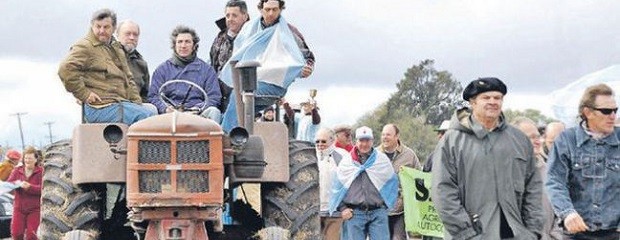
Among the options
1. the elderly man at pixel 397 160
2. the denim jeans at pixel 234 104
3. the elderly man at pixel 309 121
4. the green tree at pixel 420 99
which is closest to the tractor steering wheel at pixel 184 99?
the denim jeans at pixel 234 104

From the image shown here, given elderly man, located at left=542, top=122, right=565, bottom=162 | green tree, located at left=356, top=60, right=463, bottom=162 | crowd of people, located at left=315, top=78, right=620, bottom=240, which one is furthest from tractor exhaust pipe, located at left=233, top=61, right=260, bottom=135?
green tree, located at left=356, top=60, right=463, bottom=162

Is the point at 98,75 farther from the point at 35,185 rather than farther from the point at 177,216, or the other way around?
the point at 35,185

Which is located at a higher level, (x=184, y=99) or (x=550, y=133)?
(x=184, y=99)

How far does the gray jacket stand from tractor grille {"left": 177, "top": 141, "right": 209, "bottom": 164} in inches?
79.9

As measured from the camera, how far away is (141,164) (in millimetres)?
11062

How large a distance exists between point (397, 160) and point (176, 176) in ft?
19.5

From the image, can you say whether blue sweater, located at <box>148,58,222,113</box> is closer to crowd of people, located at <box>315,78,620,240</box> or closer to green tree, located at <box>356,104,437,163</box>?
crowd of people, located at <box>315,78,620,240</box>

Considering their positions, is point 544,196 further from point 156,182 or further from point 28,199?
point 28,199

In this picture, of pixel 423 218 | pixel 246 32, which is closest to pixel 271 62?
pixel 246 32

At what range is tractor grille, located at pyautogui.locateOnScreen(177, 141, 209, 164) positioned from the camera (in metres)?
11.1

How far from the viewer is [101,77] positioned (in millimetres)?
12336

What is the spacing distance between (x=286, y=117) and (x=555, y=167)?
15.4 feet

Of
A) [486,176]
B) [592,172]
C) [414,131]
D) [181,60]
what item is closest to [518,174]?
[486,176]

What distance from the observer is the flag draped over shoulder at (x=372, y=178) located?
51.9 feet
